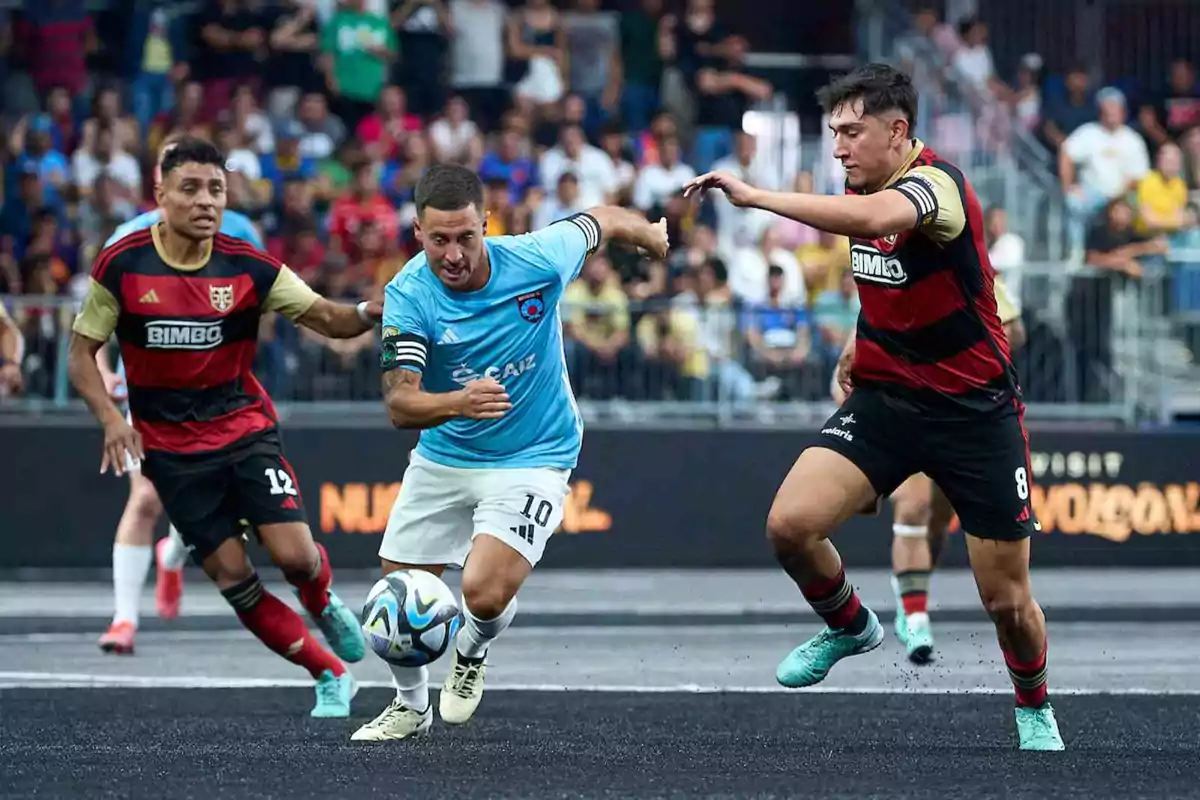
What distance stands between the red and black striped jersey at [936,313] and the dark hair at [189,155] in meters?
3.10

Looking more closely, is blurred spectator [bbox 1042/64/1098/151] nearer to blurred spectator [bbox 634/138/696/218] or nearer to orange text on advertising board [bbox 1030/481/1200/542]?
blurred spectator [bbox 634/138/696/218]

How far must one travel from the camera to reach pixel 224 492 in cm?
968

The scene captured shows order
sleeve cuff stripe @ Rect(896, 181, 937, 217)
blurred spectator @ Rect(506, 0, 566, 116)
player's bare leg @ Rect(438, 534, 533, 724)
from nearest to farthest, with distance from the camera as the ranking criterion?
sleeve cuff stripe @ Rect(896, 181, 937, 217) < player's bare leg @ Rect(438, 534, 533, 724) < blurred spectator @ Rect(506, 0, 566, 116)

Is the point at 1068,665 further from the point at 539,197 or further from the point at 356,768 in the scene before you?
the point at 539,197

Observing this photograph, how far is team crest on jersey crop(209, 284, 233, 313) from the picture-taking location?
31.7ft

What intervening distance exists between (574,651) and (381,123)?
840 cm

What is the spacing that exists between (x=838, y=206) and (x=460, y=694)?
9.06ft

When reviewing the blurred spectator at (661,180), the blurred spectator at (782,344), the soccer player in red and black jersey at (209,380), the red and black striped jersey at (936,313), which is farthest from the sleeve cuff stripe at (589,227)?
the blurred spectator at (661,180)

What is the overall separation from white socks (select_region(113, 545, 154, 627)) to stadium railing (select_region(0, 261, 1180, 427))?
401 cm

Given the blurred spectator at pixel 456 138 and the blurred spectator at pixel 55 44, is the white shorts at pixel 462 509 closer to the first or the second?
the blurred spectator at pixel 456 138

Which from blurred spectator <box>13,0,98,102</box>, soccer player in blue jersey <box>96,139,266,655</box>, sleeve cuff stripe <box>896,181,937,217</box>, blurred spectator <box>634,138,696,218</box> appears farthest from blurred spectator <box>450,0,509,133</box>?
sleeve cuff stripe <box>896,181,937,217</box>

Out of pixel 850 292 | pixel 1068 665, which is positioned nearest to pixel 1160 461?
pixel 850 292

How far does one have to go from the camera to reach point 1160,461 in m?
17.5

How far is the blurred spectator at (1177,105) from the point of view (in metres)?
21.7
